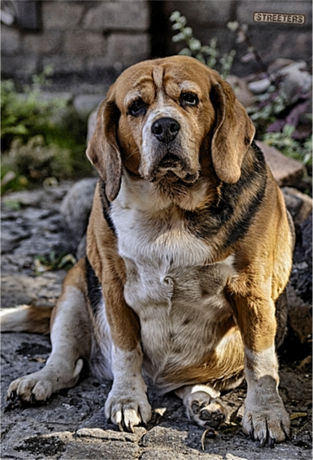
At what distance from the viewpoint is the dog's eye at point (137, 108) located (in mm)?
2943

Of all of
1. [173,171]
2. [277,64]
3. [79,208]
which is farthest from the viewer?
→ [277,64]

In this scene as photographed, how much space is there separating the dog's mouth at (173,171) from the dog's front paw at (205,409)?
3.60 feet

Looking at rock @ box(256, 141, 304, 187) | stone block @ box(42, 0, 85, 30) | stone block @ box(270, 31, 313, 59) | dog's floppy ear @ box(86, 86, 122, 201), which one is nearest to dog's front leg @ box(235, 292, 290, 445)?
dog's floppy ear @ box(86, 86, 122, 201)

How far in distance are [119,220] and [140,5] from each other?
5268 millimetres

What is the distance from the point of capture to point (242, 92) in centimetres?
672

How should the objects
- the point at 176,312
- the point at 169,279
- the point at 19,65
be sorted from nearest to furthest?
the point at 169,279, the point at 176,312, the point at 19,65

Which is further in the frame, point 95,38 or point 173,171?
point 95,38

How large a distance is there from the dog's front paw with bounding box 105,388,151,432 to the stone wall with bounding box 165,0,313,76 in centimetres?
346

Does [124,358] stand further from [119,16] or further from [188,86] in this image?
[119,16]

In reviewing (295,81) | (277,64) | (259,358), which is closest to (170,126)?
(259,358)

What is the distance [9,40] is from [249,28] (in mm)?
3280

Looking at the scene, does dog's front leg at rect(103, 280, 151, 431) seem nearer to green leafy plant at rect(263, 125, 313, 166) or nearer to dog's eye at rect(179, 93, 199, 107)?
dog's eye at rect(179, 93, 199, 107)

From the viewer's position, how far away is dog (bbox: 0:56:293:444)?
2914 mm

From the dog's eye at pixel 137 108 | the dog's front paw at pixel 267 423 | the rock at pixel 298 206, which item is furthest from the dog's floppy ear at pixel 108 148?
the rock at pixel 298 206
